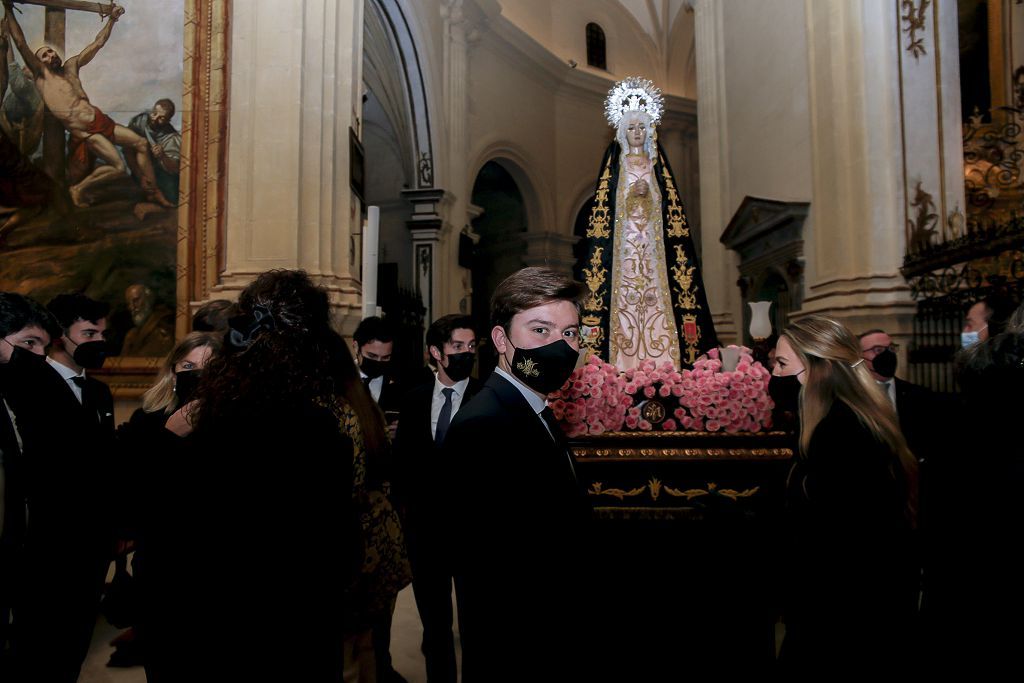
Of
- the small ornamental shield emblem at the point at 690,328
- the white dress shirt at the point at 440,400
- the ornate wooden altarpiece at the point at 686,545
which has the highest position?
the small ornamental shield emblem at the point at 690,328

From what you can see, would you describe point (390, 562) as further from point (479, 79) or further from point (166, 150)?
point (479, 79)

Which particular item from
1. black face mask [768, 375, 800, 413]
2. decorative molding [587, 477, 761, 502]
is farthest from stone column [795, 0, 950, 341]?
decorative molding [587, 477, 761, 502]

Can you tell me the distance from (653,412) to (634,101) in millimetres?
2183

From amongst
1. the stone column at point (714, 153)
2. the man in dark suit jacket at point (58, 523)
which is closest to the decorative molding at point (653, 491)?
the man in dark suit jacket at point (58, 523)

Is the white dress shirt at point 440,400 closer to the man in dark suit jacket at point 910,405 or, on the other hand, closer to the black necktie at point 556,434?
the black necktie at point 556,434

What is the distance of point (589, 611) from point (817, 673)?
1.06 metres

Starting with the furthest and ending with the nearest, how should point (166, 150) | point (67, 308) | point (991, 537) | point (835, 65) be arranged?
point (835, 65) < point (166, 150) < point (67, 308) < point (991, 537)

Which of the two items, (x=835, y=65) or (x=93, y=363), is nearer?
(x=93, y=363)

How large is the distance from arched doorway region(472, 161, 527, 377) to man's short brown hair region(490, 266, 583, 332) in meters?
13.8

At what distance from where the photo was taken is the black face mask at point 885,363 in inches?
150

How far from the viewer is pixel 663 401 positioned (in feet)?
11.2

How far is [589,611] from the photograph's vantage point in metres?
1.60

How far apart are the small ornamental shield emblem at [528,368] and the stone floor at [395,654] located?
199cm

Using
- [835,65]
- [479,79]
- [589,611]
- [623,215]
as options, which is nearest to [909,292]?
[835,65]
